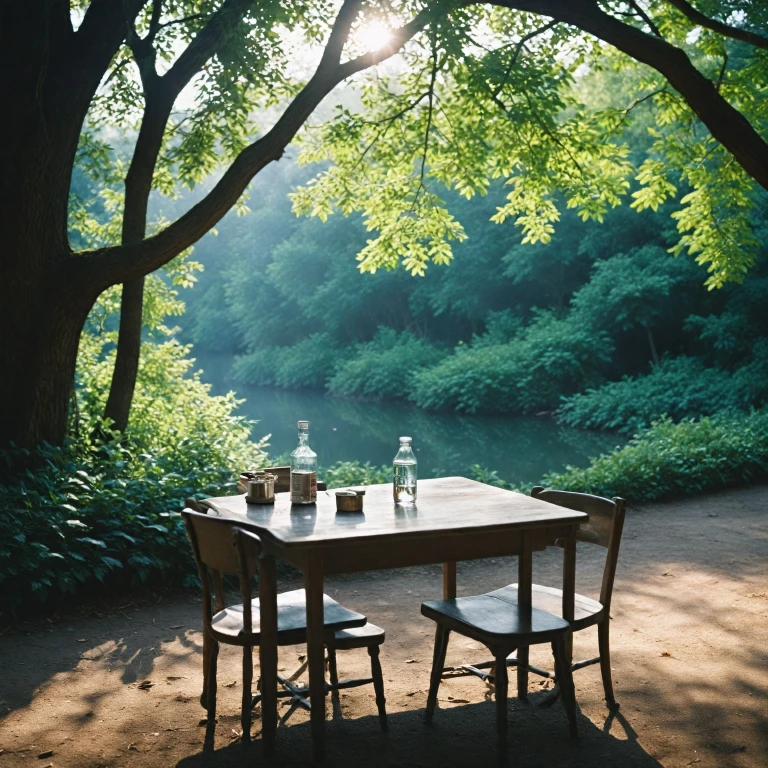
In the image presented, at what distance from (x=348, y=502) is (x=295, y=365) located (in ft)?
102

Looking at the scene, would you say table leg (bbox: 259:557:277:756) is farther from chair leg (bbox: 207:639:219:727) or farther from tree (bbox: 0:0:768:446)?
tree (bbox: 0:0:768:446)

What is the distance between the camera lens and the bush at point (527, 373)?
23719 millimetres

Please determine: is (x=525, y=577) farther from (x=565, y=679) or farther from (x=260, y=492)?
(x=260, y=492)

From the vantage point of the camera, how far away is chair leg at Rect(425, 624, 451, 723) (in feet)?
12.8

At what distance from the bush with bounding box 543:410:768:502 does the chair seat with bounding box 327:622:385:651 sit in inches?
224

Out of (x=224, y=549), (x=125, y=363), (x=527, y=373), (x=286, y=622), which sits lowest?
(x=286, y=622)

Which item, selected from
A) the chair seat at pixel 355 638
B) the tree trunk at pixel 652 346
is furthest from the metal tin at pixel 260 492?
the tree trunk at pixel 652 346

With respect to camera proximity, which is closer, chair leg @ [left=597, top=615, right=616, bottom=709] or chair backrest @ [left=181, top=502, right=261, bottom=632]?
chair backrest @ [left=181, top=502, right=261, bottom=632]

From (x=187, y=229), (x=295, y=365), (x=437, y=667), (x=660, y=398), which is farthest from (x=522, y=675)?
(x=295, y=365)

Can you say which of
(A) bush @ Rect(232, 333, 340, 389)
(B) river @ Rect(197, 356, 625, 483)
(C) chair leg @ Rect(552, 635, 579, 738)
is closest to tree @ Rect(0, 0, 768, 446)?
(C) chair leg @ Rect(552, 635, 579, 738)

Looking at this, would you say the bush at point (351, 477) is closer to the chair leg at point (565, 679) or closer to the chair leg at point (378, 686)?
the chair leg at point (378, 686)

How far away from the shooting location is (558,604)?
405 cm

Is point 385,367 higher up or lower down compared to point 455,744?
higher up

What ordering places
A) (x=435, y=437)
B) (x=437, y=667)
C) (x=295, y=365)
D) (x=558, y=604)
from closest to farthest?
(x=437, y=667)
(x=558, y=604)
(x=435, y=437)
(x=295, y=365)
